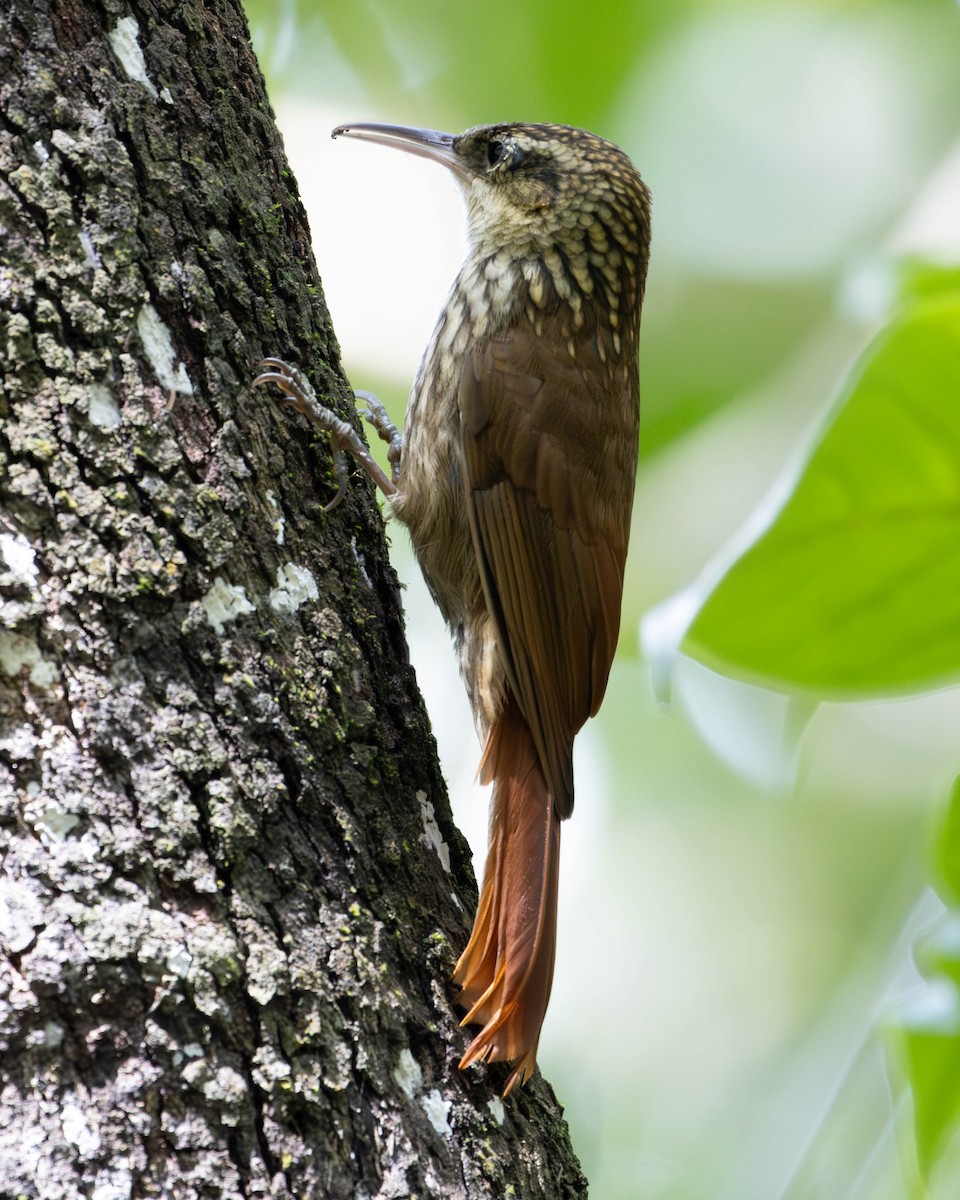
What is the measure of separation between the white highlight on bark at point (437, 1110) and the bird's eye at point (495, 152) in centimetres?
224

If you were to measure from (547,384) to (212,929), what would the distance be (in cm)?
148

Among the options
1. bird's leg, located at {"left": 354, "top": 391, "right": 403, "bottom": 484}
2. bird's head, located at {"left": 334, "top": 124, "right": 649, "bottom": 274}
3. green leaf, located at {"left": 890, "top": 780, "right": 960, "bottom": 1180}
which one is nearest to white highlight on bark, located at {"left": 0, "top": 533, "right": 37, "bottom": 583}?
green leaf, located at {"left": 890, "top": 780, "right": 960, "bottom": 1180}

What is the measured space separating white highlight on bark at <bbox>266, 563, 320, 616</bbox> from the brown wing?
24.5 inches

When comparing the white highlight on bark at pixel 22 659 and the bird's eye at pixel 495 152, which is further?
the bird's eye at pixel 495 152

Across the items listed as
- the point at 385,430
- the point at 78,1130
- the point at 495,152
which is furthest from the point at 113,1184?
the point at 495,152

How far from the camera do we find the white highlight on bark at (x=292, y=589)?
1736mm

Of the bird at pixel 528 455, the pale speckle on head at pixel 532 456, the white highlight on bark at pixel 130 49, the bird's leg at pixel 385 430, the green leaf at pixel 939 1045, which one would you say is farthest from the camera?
the bird's leg at pixel 385 430

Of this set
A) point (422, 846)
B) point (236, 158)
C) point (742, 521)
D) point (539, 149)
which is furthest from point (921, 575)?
point (742, 521)

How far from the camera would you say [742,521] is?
3.67 meters

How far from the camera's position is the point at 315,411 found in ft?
6.45

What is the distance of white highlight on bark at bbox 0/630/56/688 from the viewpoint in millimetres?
1491

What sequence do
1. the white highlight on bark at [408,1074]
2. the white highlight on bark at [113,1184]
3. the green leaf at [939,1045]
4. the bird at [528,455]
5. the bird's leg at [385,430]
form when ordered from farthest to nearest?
the bird's leg at [385,430]
the bird at [528,455]
the white highlight on bark at [408,1074]
the white highlight on bark at [113,1184]
the green leaf at [939,1045]

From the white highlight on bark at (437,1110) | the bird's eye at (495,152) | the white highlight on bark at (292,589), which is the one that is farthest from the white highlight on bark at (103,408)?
the bird's eye at (495,152)

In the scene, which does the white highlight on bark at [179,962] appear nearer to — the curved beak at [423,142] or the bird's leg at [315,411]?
the bird's leg at [315,411]
